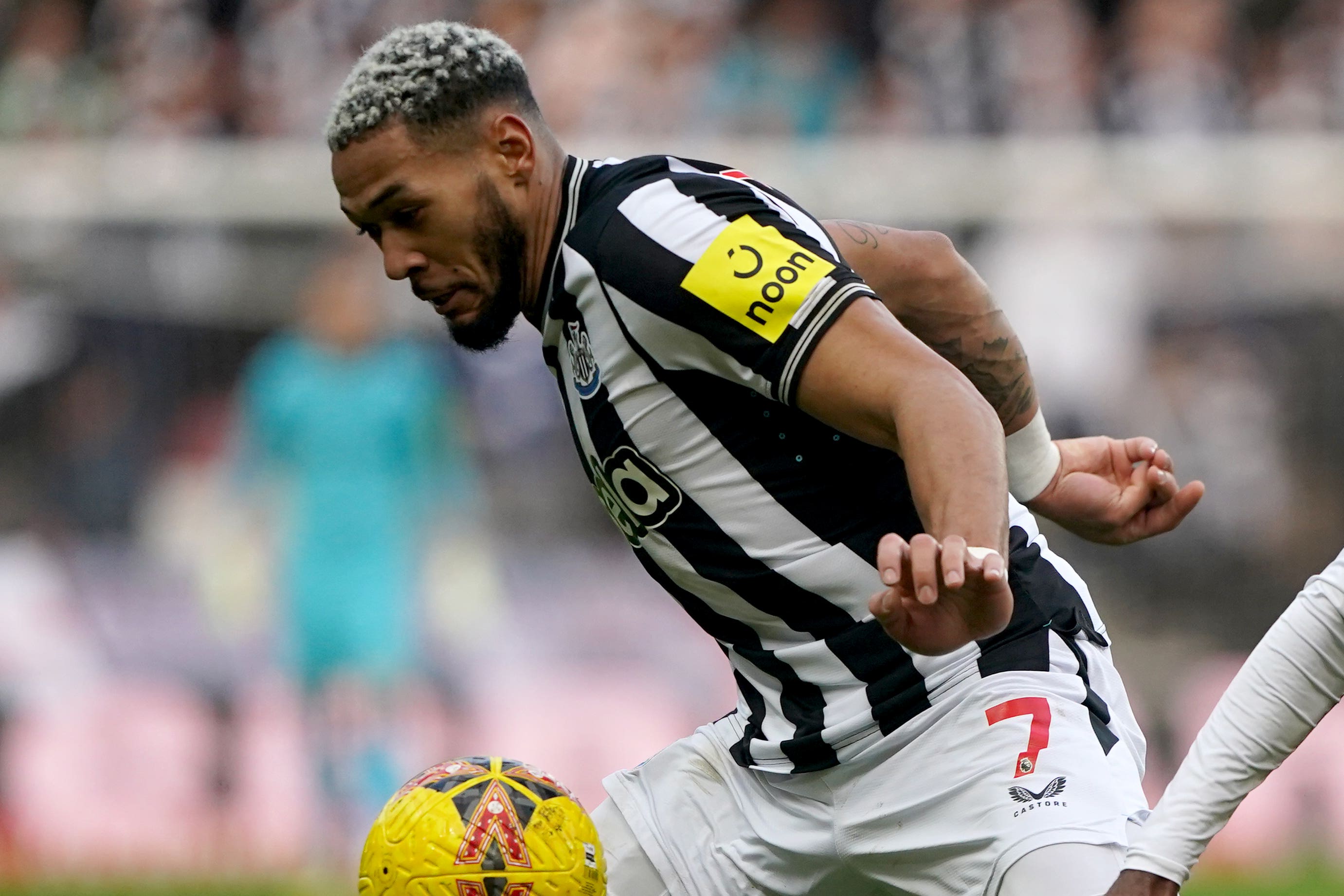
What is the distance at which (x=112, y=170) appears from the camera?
11016 mm

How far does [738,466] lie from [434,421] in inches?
226

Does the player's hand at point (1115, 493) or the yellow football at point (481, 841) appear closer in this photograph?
the yellow football at point (481, 841)

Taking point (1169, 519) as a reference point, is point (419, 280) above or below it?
above

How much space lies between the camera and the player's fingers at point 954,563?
2568 mm

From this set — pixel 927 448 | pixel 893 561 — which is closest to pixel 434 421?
pixel 927 448

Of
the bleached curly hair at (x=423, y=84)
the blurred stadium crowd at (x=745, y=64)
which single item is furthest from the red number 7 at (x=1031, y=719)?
the blurred stadium crowd at (x=745, y=64)

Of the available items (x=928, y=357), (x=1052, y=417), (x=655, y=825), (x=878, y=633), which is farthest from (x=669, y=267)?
(x=1052, y=417)

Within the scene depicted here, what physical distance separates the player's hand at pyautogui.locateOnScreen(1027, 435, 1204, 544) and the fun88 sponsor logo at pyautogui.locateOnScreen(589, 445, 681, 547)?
942mm

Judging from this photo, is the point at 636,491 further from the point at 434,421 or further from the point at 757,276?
the point at 434,421

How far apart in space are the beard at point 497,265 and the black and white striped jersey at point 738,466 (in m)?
0.08

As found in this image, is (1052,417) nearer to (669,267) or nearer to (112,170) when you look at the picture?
(112,170)

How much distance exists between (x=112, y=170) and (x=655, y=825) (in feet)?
27.6

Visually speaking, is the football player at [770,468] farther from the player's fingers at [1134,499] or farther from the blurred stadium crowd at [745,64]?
the blurred stadium crowd at [745,64]

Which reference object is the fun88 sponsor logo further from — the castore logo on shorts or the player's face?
the castore logo on shorts
